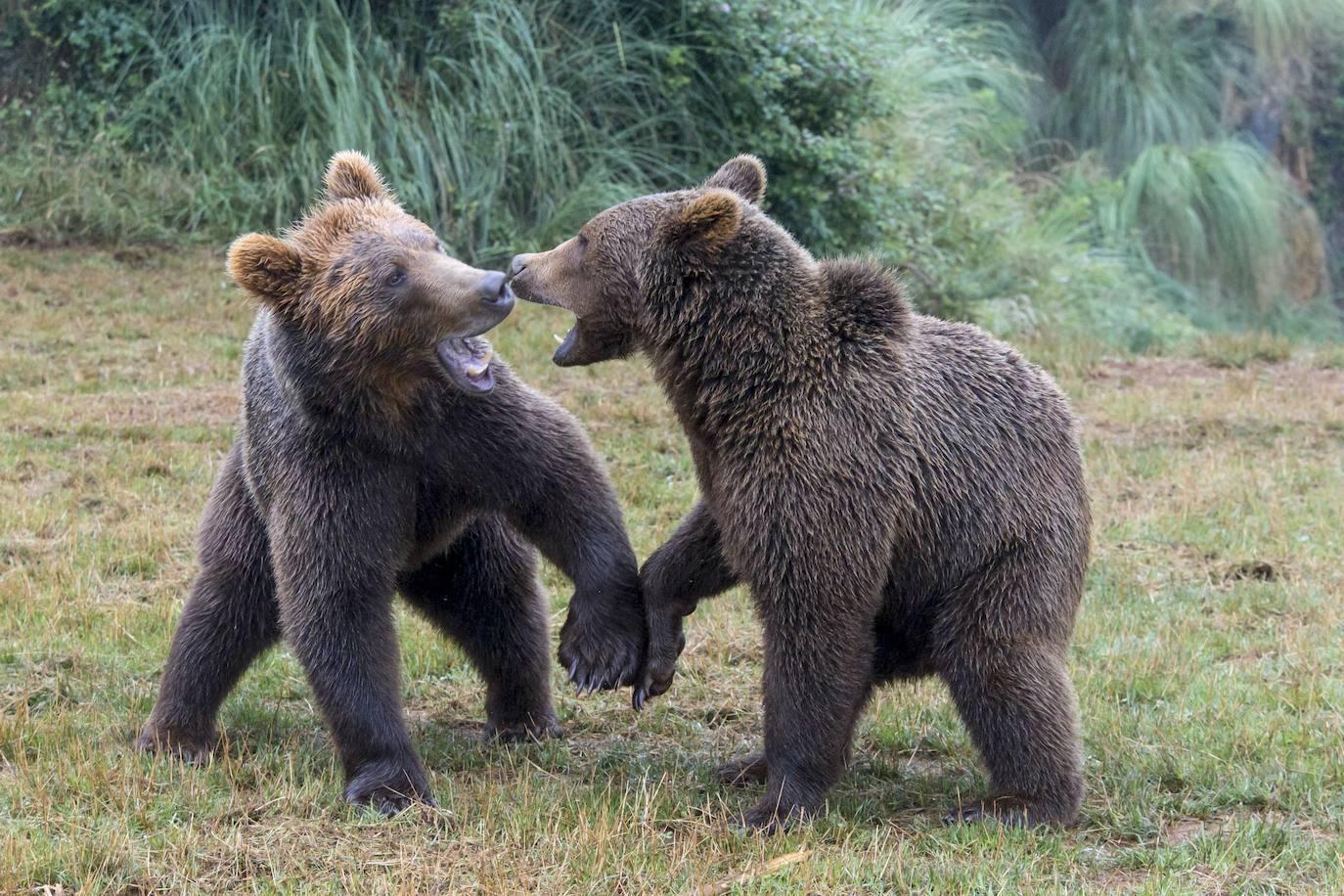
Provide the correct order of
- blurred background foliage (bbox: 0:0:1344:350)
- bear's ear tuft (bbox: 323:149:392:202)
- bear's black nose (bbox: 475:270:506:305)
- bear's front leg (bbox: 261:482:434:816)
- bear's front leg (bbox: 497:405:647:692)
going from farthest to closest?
blurred background foliage (bbox: 0:0:1344:350) < bear's ear tuft (bbox: 323:149:392:202) < bear's front leg (bbox: 497:405:647:692) < bear's front leg (bbox: 261:482:434:816) < bear's black nose (bbox: 475:270:506:305)

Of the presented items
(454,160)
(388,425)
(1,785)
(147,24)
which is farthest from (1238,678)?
(147,24)

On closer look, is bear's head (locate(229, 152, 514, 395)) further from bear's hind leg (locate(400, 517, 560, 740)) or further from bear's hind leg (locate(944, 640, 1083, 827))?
bear's hind leg (locate(944, 640, 1083, 827))

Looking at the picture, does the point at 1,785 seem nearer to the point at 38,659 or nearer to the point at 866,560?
the point at 38,659

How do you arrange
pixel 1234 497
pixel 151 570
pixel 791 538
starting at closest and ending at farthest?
pixel 791 538, pixel 151 570, pixel 1234 497

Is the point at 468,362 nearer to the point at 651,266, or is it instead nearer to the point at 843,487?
the point at 651,266

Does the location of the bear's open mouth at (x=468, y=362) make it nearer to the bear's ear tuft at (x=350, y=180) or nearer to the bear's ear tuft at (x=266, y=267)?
the bear's ear tuft at (x=266, y=267)

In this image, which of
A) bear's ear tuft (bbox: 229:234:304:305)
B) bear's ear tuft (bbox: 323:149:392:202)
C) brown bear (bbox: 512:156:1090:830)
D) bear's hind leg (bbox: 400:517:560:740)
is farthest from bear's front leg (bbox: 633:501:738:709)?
bear's ear tuft (bbox: 323:149:392:202)

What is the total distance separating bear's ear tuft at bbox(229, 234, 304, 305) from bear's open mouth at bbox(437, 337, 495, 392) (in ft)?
1.90

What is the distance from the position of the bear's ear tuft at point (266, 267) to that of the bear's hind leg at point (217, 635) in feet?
3.28

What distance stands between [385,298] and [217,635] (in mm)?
1574

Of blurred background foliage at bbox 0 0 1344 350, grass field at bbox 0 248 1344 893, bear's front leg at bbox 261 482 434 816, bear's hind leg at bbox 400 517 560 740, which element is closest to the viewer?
grass field at bbox 0 248 1344 893

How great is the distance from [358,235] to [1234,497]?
5.69 meters

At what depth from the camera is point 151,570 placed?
25.3 ft

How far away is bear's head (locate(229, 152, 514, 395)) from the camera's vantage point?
5172 millimetres
